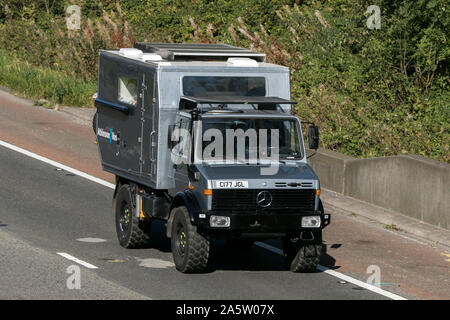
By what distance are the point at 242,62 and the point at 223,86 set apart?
587 mm

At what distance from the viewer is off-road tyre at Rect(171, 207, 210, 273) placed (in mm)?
14672

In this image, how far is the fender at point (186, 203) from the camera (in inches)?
576

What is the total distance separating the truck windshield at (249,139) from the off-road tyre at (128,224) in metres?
2.16

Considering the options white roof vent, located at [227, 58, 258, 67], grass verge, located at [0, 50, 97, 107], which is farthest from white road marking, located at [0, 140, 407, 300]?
grass verge, located at [0, 50, 97, 107]

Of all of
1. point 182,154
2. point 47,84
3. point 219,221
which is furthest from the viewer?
point 47,84

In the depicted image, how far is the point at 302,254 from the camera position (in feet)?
49.9

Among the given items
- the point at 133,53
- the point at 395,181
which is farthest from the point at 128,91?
the point at 395,181

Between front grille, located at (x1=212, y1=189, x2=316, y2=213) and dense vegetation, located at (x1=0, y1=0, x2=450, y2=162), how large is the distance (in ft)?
20.3

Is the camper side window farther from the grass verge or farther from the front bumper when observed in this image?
the grass verge

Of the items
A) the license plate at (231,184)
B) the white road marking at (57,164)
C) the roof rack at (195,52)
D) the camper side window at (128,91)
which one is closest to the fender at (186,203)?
the license plate at (231,184)
